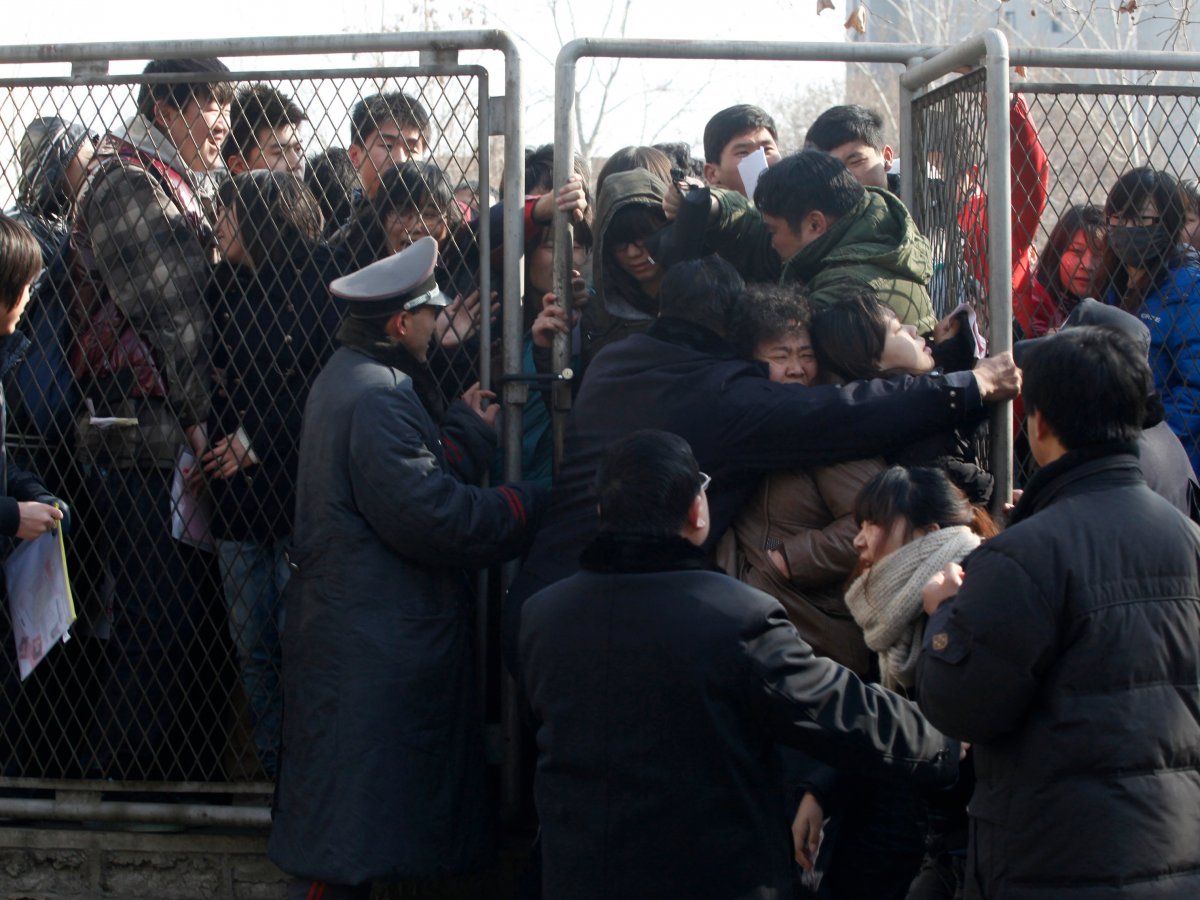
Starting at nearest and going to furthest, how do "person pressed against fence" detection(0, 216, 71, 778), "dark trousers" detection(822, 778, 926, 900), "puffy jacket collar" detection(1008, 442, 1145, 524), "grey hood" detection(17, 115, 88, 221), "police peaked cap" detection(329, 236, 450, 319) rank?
"puffy jacket collar" detection(1008, 442, 1145, 524) < "dark trousers" detection(822, 778, 926, 900) < "police peaked cap" detection(329, 236, 450, 319) < "person pressed against fence" detection(0, 216, 71, 778) < "grey hood" detection(17, 115, 88, 221)

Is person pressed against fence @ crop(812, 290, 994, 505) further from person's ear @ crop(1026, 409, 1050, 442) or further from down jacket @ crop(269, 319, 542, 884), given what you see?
down jacket @ crop(269, 319, 542, 884)

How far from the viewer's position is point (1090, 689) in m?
2.48

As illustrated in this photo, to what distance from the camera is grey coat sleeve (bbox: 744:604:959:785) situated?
8.84 ft

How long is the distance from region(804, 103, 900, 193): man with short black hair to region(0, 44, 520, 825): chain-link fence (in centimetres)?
116

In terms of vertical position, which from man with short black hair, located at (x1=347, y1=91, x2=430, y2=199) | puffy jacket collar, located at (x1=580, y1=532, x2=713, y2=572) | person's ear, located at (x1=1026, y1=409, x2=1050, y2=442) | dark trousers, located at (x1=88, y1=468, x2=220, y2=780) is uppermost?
man with short black hair, located at (x1=347, y1=91, x2=430, y2=199)

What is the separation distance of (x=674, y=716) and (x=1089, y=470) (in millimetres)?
912

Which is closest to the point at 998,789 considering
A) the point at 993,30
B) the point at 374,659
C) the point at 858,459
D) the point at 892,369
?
the point at 858,459

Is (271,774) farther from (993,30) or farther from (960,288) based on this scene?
(993,30)

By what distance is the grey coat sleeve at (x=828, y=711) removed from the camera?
8.84 feet

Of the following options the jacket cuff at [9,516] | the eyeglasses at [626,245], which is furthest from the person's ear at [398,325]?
the jacket cuff at [9,516]

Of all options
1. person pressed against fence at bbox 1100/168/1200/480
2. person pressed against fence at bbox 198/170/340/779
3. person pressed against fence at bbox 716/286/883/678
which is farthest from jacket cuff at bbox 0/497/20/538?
person pressed against fence at bbox 1100/168/1200/480

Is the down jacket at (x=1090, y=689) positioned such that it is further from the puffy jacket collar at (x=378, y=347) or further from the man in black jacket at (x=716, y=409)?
the puffy jacket collar at (x=378, y=347)

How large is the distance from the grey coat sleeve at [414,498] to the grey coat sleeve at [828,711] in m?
1.05

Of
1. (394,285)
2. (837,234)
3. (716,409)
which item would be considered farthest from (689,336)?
(394,285)
